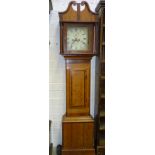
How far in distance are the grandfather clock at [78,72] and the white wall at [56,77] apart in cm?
17

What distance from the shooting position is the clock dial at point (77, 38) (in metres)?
2.16

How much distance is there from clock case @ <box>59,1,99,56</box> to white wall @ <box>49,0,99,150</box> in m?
0.20

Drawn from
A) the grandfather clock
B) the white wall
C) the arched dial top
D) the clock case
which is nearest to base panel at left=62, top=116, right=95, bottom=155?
the grandfather clock

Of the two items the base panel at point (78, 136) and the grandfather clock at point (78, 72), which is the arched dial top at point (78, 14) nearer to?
the grandfather clock at point (78, 72)

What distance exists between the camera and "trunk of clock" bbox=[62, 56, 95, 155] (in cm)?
218

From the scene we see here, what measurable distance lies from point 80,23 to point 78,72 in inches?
19.5

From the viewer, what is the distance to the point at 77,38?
7.13ft

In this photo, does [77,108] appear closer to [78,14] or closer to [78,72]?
[78,72]

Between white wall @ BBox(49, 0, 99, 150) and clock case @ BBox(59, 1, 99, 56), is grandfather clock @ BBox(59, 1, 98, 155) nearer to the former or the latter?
clock case @ BBox(59, 1, 99, 56)
